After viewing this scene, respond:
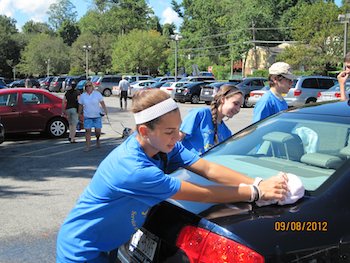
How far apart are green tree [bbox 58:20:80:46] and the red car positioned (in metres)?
109

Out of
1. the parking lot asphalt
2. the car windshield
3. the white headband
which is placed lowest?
the parking lot asphalt

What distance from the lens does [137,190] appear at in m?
2.16

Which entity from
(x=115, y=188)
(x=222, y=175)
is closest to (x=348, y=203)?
(x=222, y=175)

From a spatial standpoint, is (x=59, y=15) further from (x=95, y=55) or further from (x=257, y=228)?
(x=257, y=228)

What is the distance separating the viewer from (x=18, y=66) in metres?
85.3

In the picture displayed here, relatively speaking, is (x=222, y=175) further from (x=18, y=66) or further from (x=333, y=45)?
(x=18, y=66)

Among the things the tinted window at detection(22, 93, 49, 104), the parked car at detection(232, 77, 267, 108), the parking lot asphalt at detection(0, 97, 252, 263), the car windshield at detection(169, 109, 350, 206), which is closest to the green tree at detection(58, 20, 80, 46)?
the parked car at detection(232, 77, 267, 108)

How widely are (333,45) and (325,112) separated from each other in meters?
42.8

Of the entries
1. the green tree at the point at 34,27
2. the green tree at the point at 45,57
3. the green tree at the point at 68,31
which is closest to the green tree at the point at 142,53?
the green tree at the point at 45,57

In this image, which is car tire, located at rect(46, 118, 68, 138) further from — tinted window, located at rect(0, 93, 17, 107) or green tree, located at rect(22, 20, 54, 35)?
green tree, located at rect(22, 20, 54, 35)

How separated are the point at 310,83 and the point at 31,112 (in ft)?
47.3

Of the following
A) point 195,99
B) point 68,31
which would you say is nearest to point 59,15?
point 68,31

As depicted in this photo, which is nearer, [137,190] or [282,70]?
[137,190]

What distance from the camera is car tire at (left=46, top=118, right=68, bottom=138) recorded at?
43.6ft
